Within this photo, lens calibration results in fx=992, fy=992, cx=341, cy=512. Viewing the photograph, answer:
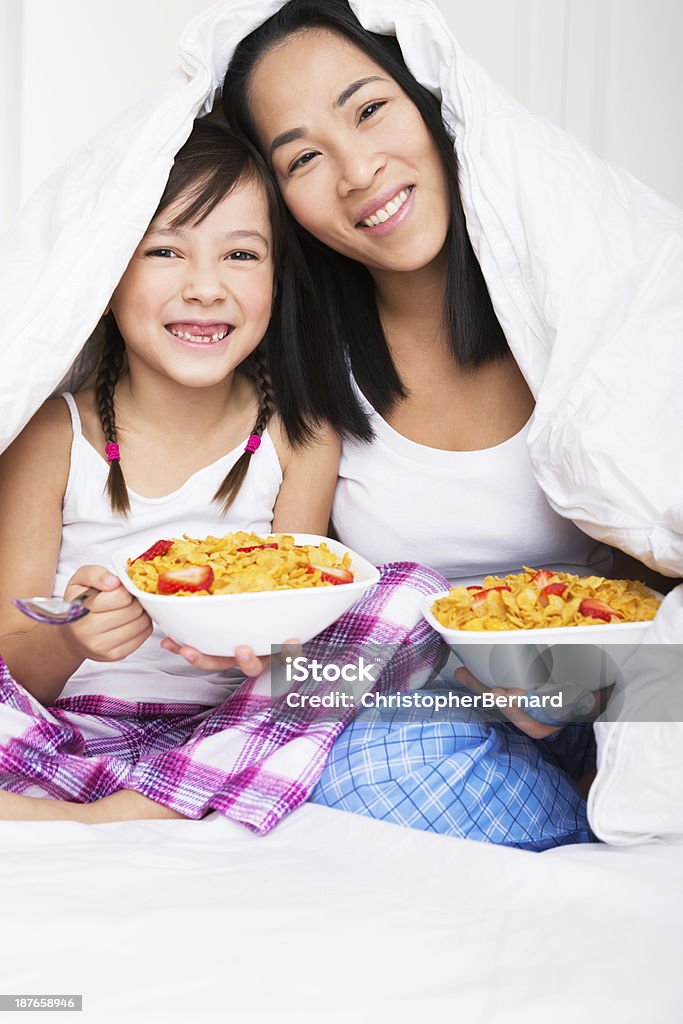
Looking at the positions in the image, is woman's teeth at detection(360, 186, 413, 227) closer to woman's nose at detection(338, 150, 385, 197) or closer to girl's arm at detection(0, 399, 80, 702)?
woman's nose at detection(338, 150, 385, 197)

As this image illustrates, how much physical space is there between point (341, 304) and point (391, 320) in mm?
87

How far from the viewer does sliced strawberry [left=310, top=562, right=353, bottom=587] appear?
Result: 110cm

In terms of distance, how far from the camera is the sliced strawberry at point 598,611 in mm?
1056

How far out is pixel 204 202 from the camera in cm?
140

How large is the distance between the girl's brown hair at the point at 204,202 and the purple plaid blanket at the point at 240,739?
1.06 feet

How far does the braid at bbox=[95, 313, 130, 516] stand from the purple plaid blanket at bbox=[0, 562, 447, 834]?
32 cm

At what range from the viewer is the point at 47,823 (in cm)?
103

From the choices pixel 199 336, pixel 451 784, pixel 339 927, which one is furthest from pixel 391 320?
pixel 339 927

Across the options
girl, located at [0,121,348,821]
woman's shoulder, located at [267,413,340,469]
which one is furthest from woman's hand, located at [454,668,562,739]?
woman's shoulder, located at [267,413,340,469]

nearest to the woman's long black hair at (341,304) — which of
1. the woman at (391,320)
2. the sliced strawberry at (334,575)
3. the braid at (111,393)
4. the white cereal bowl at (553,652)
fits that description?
the woman at (391,320)

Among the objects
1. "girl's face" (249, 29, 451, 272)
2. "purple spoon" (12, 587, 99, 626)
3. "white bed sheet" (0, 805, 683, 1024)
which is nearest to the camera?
"white bed sheet" (0, 805, 683, 1024)

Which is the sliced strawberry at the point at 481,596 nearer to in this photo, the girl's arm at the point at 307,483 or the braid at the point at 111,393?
the girl's arm at the point at 307,483

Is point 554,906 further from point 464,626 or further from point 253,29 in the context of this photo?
point 253,29

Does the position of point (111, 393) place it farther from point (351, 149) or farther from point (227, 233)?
point (351, 149)
